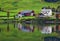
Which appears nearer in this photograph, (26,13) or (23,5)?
(26,13)

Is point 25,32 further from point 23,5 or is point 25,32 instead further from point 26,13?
point 23,5

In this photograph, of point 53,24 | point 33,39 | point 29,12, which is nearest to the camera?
point 33,39

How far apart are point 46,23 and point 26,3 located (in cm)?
155

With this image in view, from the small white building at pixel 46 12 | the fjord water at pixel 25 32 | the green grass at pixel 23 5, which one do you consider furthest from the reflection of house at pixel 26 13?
the fjord water at pixel 25 32

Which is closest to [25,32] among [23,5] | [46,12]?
[46,12]

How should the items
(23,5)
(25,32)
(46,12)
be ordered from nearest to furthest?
(25,32)
(46,12)
(23,5)

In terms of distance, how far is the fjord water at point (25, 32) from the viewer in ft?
22.5

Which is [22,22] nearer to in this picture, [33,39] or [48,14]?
[48,14]

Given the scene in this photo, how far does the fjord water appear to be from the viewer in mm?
6843

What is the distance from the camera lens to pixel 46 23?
32.7ft

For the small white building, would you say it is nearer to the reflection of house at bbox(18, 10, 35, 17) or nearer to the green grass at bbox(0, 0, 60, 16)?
the green grass at bbox(0, 0, 60, 16)

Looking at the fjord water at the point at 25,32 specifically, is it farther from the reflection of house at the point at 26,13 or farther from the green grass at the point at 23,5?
the green grass at the point at 23,5

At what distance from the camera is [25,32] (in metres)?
→ 7.79

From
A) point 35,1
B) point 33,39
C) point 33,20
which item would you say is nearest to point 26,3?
point 35,1
